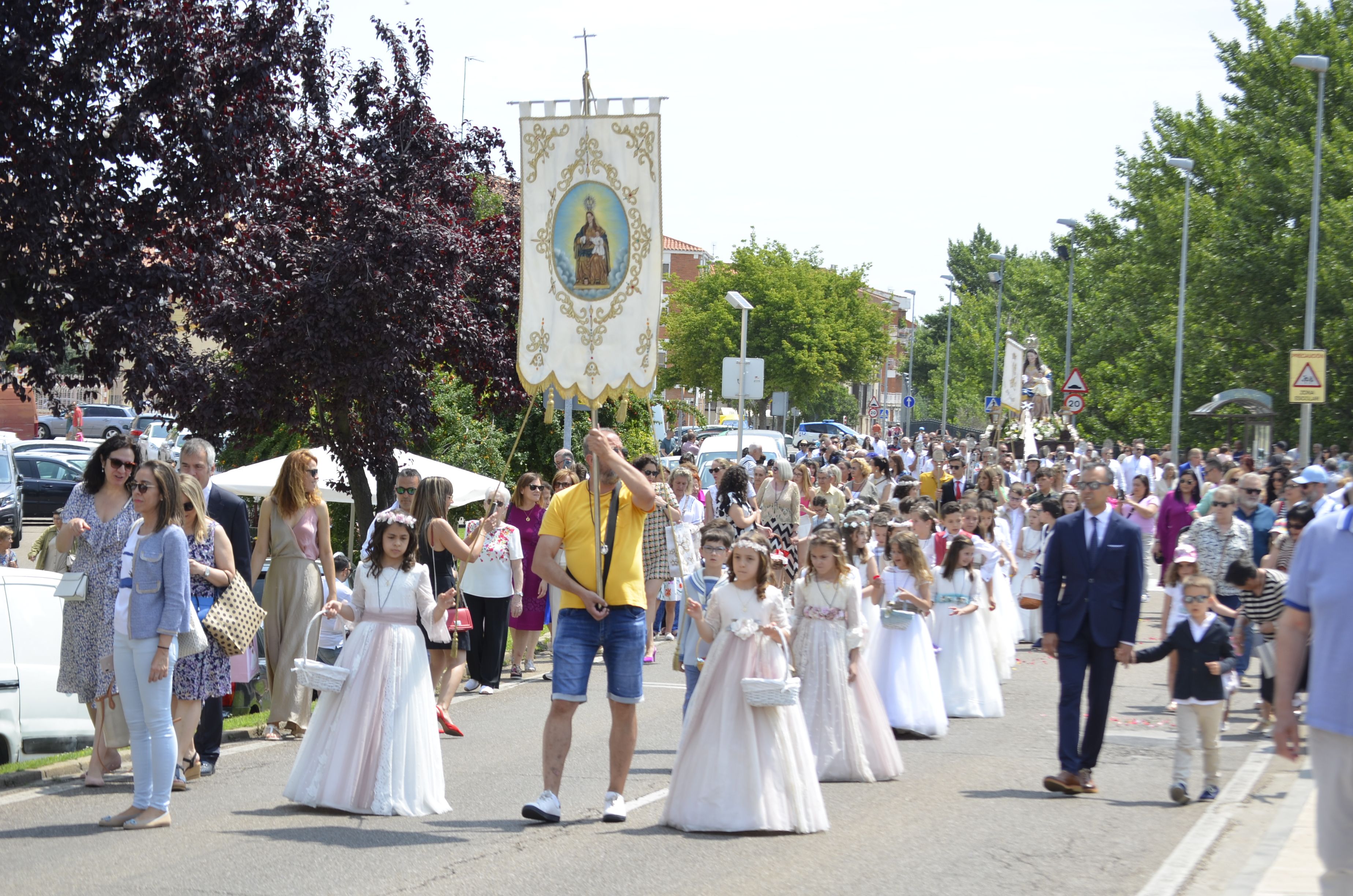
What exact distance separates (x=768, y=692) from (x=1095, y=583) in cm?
250

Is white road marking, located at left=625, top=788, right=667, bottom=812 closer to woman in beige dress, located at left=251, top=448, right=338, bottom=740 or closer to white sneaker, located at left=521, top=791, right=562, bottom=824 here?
white sneaker, located at left=521, top=791, right=562, bottom=824

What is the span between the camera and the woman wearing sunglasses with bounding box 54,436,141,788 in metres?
8.67

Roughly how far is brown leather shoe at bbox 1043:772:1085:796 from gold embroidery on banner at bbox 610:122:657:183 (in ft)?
14.6

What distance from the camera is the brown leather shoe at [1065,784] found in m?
9.29

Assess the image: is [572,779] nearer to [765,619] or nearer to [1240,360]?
[765,619]

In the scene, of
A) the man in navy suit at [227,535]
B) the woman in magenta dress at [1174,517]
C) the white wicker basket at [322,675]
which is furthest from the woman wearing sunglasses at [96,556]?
the woman in magenta dress at [1174,517]

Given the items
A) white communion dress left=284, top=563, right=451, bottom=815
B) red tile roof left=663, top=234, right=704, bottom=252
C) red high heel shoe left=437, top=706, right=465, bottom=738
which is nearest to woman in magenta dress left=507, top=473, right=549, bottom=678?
red high heel shoe left=437, top=706, right=465, bottom=738

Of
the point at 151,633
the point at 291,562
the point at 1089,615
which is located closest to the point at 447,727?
the point at 291,562

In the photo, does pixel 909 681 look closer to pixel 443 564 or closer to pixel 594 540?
pixel 443 564

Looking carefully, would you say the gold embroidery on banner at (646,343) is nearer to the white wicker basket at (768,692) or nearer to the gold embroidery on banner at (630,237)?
the gold embroidery on banner at (630,237)

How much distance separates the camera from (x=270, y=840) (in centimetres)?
752

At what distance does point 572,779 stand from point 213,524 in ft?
8.94

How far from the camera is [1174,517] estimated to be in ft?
54.8

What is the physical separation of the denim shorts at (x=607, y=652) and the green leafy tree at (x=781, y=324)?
6165cm
